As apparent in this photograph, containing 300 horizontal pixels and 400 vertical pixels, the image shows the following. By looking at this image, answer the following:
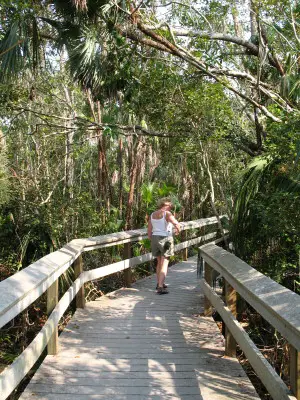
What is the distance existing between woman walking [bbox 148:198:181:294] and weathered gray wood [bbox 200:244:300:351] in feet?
9.57

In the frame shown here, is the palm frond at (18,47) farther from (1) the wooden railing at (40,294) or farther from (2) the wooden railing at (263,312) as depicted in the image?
(2) the wooden railing at (263,312)

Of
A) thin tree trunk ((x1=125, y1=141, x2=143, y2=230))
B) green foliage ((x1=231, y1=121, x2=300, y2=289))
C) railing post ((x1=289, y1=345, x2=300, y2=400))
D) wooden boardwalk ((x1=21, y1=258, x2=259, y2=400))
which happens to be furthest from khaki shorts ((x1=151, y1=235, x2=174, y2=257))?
railing post ((x1=289, y1=345, x2=300, y2=400))

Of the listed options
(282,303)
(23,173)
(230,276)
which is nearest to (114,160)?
(23,173)

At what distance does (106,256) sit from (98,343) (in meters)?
5.69

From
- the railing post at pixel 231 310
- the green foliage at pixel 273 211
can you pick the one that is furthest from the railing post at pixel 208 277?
the railing post at pixel 231 310

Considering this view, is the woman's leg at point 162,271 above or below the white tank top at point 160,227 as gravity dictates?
below

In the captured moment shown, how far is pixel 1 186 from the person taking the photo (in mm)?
9391

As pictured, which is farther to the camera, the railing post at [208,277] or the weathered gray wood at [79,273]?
the weathered gray wood at [79,273]

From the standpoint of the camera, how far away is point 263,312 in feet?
10.1

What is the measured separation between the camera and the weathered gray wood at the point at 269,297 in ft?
8.09

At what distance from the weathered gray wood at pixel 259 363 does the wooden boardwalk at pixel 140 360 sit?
42 cm

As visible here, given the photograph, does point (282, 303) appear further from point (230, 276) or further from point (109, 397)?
point (109, 397)

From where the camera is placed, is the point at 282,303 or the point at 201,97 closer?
the point at 282,303

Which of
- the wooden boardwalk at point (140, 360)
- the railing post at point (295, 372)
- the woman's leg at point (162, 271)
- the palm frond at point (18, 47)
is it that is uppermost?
the palm frond at point (18, 47)
